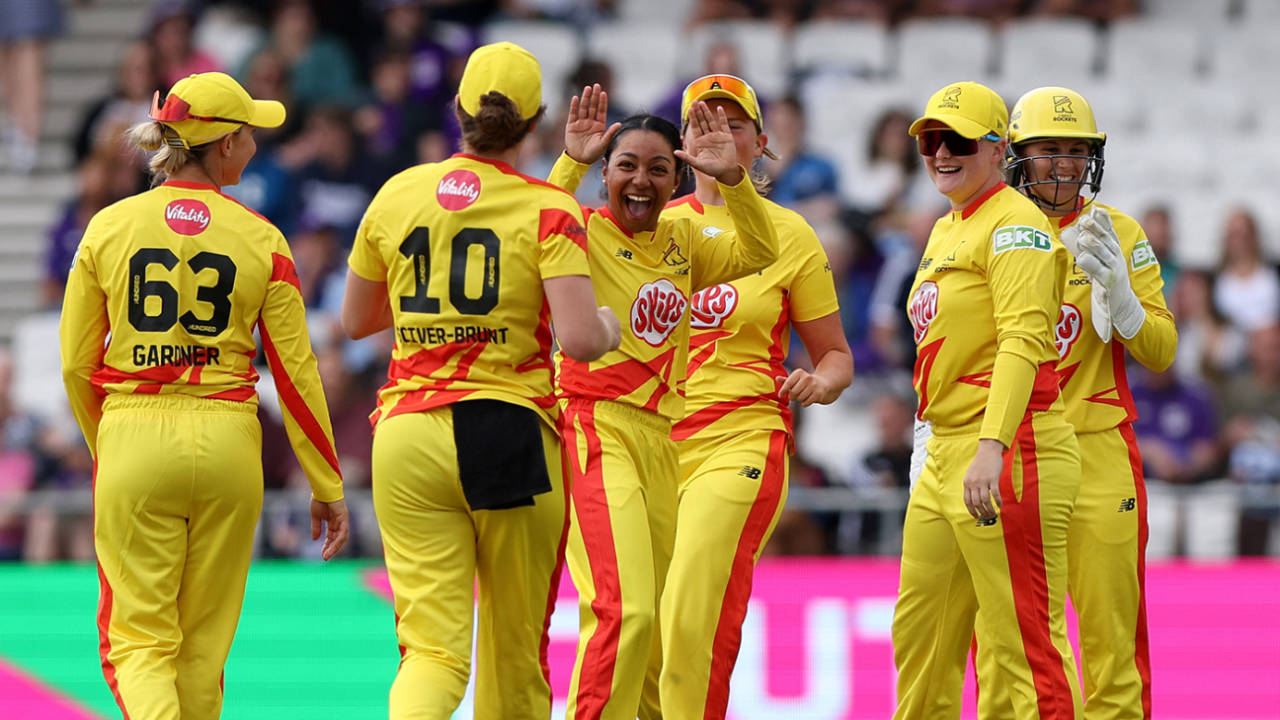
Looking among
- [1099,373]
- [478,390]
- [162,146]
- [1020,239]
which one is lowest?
[478,390]

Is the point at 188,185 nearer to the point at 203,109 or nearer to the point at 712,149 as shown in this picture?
the point at 203,109

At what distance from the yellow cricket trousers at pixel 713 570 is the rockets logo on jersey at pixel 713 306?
0.50 m

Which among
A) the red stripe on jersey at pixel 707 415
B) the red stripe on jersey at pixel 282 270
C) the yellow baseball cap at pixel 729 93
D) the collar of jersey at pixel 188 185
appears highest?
the yellow baseball cap at pixel 729 93

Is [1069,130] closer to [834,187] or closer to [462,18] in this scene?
[834,187]

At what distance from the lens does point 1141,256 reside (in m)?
6.84

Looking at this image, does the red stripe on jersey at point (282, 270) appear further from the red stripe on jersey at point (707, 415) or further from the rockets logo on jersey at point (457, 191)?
the red stripe on jersey at point (707, 415)

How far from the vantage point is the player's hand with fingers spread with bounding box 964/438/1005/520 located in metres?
5.89

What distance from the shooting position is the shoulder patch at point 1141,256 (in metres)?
6.82

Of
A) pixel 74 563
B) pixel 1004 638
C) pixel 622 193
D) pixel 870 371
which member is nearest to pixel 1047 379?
pixel 1004 638

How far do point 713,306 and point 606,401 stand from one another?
0.87 metres

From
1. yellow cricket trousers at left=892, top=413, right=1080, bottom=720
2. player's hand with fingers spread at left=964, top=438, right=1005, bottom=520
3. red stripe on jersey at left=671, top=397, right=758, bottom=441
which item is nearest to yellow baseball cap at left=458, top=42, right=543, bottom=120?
red stripe on jersey at left=671, top=397, right=758, bottom=441

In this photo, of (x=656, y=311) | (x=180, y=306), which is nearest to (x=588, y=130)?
(x=656, y=311)

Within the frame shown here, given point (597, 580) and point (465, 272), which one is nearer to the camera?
point (465, 272)

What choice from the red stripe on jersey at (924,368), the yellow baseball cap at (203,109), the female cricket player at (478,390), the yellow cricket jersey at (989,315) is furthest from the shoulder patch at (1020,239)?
the yellow baseball cap at (203,109)
